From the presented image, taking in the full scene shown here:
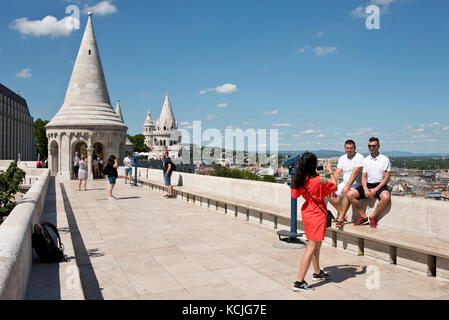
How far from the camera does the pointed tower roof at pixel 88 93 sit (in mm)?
23336

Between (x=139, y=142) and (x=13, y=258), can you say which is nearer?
(x=13, y=258)

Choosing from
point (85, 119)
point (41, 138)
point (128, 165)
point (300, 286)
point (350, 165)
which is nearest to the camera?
point (300, 286)

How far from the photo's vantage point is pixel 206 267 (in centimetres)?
529

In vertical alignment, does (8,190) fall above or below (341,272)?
above

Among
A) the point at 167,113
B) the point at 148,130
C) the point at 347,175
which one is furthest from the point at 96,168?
the point at 148,130

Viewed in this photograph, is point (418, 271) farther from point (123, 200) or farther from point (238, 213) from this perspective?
point (123, 200)

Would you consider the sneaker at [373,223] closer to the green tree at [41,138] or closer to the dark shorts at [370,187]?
the dark shorts at [370,187]

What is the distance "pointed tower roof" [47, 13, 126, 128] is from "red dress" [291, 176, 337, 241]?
20667mm

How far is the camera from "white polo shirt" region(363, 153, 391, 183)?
586 centimetres

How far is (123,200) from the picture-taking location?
498 inches

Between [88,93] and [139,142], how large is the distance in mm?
92266

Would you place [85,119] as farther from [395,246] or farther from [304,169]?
[395,246]

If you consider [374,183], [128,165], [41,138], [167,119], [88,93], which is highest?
[167,119]
